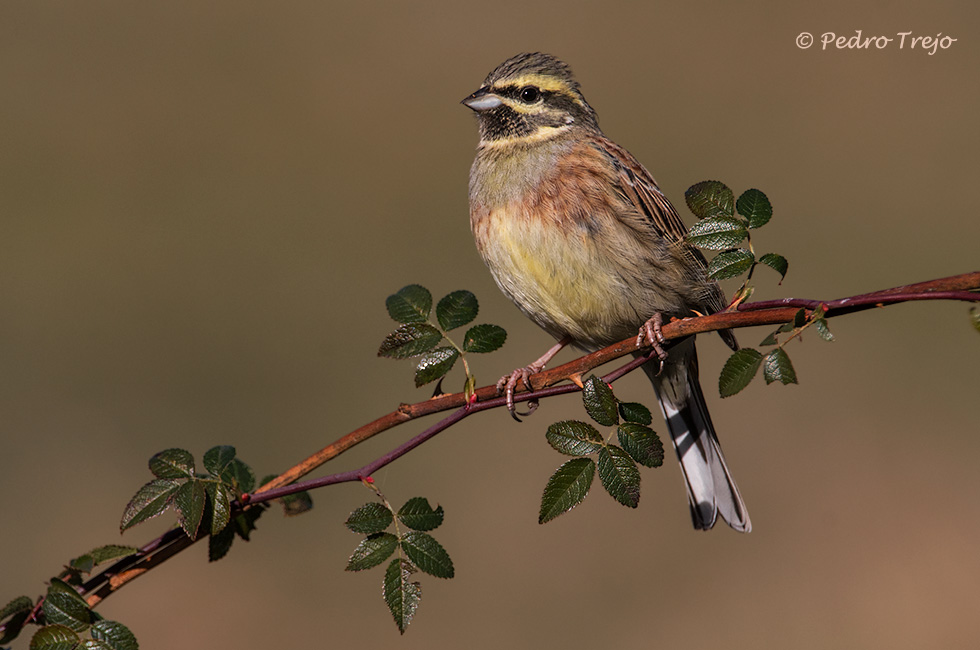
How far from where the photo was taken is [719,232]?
5.45 feet

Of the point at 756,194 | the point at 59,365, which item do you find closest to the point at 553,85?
the point at 756,194

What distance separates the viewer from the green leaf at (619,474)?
1.61 metres

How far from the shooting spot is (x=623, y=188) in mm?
3043

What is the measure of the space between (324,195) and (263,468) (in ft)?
11.7

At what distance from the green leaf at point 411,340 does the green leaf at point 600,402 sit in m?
0.40

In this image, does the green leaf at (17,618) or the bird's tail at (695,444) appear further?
the bird's tail at (695,444)

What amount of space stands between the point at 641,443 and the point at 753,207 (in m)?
0.45

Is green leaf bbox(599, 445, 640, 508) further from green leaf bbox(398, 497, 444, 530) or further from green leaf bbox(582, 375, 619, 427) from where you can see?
green leaf bbox(398, 497, 444, 530)

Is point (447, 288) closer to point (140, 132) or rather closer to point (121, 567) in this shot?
point (140, 132)

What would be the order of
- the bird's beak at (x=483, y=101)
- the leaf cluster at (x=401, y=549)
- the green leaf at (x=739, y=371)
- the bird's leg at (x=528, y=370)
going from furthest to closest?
the bird's beak at (x=483, y=101) < the bird's leg at (x=528, y=370) < the leaf cluster at (x=401, y=549) < the green leaf at (x=739, y=371)

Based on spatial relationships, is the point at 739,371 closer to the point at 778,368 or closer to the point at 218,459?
the point at 778,368

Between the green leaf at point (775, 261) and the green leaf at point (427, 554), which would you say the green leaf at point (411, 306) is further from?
the green leaf at point (775, 261)

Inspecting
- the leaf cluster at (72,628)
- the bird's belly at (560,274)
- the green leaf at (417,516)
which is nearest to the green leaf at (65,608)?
the leaf cluster at (72,628)

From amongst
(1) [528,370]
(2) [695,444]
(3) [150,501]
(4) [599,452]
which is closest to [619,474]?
(4) [599,452]
